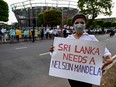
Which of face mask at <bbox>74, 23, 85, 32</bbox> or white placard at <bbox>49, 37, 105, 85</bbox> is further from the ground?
face mask at <bbox>74, 23, 85, 32</bbox>

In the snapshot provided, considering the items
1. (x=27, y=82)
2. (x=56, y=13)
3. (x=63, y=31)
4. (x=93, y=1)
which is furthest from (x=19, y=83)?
(x=93, y=1)

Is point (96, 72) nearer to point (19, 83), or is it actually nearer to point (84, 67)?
point (84, 67)

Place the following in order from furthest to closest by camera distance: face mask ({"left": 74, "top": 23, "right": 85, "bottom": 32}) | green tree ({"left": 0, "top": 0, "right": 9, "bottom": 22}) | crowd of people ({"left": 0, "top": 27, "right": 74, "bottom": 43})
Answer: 1. green tree ({"left": 0, "top": 0, "right": 9, "bottom": 22})
2. crowd of people ({"left": 0, "top": 27, "right": 74, "bottom": 43})
3. face mask ({"left": 74, "top": 23, "right": 85, "bottom": 32})

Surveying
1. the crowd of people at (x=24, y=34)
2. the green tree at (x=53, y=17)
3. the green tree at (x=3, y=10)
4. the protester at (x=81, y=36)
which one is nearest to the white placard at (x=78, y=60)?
the protester at (x=81, y=36)

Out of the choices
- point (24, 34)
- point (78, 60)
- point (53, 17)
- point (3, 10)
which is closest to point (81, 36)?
point (78, 60)

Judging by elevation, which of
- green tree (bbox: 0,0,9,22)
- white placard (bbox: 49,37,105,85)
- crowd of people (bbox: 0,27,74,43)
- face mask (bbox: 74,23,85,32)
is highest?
green tree (bbox: 0,0,9,22)

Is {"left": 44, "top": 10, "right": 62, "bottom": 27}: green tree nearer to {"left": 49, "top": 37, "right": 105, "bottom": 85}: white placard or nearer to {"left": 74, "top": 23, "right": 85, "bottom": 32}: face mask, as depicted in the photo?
{"left": 49, "top": 37, "right": 105, "bottom": 85}: white placard

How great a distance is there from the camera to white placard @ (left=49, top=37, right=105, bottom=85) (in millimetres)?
3914

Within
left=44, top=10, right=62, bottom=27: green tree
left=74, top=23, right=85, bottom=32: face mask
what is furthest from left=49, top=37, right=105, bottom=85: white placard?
left=44, top=10, right=62, bottom=27: green tree

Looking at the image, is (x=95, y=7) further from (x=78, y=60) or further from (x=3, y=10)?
(x=78, y=60)

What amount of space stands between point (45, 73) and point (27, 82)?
1.78 meters

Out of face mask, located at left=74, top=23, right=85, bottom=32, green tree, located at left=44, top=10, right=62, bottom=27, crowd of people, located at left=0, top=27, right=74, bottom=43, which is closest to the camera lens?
face mask, located at left=74, top=23, right=85, bottom=32

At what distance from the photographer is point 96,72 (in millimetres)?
3906

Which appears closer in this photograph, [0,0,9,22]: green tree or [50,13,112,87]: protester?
[50,13,112,87]: protester
